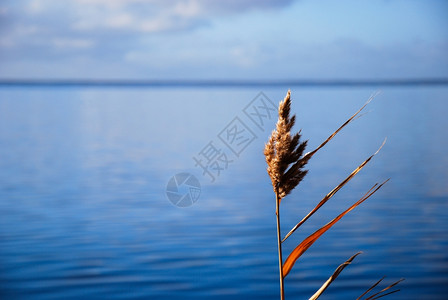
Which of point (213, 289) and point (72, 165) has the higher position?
point (72, 165)

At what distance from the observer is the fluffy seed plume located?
1691 mm

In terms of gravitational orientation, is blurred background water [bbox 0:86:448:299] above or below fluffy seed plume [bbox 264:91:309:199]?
above

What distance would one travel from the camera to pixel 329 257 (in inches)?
325

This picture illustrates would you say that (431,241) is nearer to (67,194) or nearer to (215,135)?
(67,194)

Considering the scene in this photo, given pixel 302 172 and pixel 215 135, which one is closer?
pixel 302 172

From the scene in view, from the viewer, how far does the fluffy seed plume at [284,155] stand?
1.69 meters

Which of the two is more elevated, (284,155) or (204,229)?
(204,229)

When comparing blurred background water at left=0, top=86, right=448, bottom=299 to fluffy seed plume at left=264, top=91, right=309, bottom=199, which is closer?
fluffy seed plume at left=264, top=91, right=309, bottom=199

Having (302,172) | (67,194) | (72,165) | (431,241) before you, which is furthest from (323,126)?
(302,172)

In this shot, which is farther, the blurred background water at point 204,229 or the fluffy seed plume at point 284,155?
the blurred background water at point 204,229

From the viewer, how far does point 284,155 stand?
1.70 metres

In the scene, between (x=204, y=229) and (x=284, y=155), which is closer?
(x=284, y=155)

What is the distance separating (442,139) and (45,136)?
1609 centimetres

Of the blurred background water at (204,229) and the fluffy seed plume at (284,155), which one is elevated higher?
the blurred background water at (204,229)
